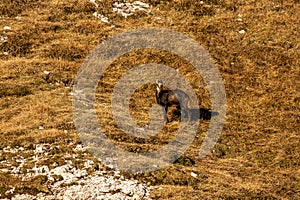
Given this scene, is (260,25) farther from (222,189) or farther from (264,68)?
(222,189)

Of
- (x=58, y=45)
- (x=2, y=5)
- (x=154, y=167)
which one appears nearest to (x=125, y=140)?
(x=154, y=167)

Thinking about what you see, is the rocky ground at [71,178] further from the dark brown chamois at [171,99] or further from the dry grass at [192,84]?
the dark brown chamois at [171,99]

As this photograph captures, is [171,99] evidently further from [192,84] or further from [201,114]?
[192,84]

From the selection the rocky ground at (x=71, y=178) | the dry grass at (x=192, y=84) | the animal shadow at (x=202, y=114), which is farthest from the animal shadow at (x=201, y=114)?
the rocky ground at (x=71, y=178)

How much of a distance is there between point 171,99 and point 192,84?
6611mm

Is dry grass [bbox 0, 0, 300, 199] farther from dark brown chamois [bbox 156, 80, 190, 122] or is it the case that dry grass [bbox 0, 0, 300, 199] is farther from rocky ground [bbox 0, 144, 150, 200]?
dark brown chamois [bbox 156, 80, 190, 122]

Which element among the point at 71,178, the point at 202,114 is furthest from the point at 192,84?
the point at 71,178

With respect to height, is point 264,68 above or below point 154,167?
above

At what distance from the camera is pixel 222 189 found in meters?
19.8

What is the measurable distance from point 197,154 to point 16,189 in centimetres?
964

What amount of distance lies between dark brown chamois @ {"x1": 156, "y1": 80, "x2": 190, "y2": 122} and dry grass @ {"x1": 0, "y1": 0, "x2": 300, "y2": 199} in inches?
32.5

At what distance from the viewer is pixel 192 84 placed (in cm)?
3175

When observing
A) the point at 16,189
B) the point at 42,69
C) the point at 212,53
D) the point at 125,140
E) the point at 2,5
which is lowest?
the point at 16,189

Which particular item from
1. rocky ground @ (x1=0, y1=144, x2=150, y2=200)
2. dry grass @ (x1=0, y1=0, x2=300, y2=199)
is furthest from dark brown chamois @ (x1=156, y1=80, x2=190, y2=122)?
rocky ground @ (x1=0, y1=144, x2=150, y2=200)
